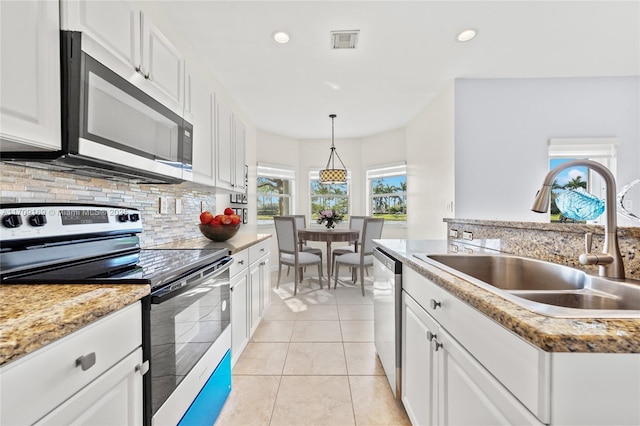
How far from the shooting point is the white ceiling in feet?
6.84

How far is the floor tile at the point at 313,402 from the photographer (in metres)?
1.50

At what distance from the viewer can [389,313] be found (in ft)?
5.49

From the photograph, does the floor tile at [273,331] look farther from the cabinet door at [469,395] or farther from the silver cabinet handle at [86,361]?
the silver cabinet handle at [86,361]

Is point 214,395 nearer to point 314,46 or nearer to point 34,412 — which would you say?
point 34,412

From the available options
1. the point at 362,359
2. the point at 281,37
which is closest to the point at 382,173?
the point at 281,37

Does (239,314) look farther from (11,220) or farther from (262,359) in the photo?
(11,220)

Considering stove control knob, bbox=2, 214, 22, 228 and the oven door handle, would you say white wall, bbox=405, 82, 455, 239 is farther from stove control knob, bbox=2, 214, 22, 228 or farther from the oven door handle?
stove control knob, bbox=2, 214, 22, 228

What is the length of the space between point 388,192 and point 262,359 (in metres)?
3.86

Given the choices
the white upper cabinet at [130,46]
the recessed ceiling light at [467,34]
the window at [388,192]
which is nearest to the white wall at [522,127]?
the recessed ceiling light at [467,34]

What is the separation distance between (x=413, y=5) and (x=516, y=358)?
231 cm

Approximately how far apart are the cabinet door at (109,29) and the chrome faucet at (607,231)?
1.69 metres

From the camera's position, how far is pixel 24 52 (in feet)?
2.69

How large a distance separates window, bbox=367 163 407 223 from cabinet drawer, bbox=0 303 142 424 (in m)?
4.72

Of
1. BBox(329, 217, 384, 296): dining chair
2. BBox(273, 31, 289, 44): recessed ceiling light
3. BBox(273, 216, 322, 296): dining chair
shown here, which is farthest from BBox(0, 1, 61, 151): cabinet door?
BBox(329, 217, 384, 296): dining chair
